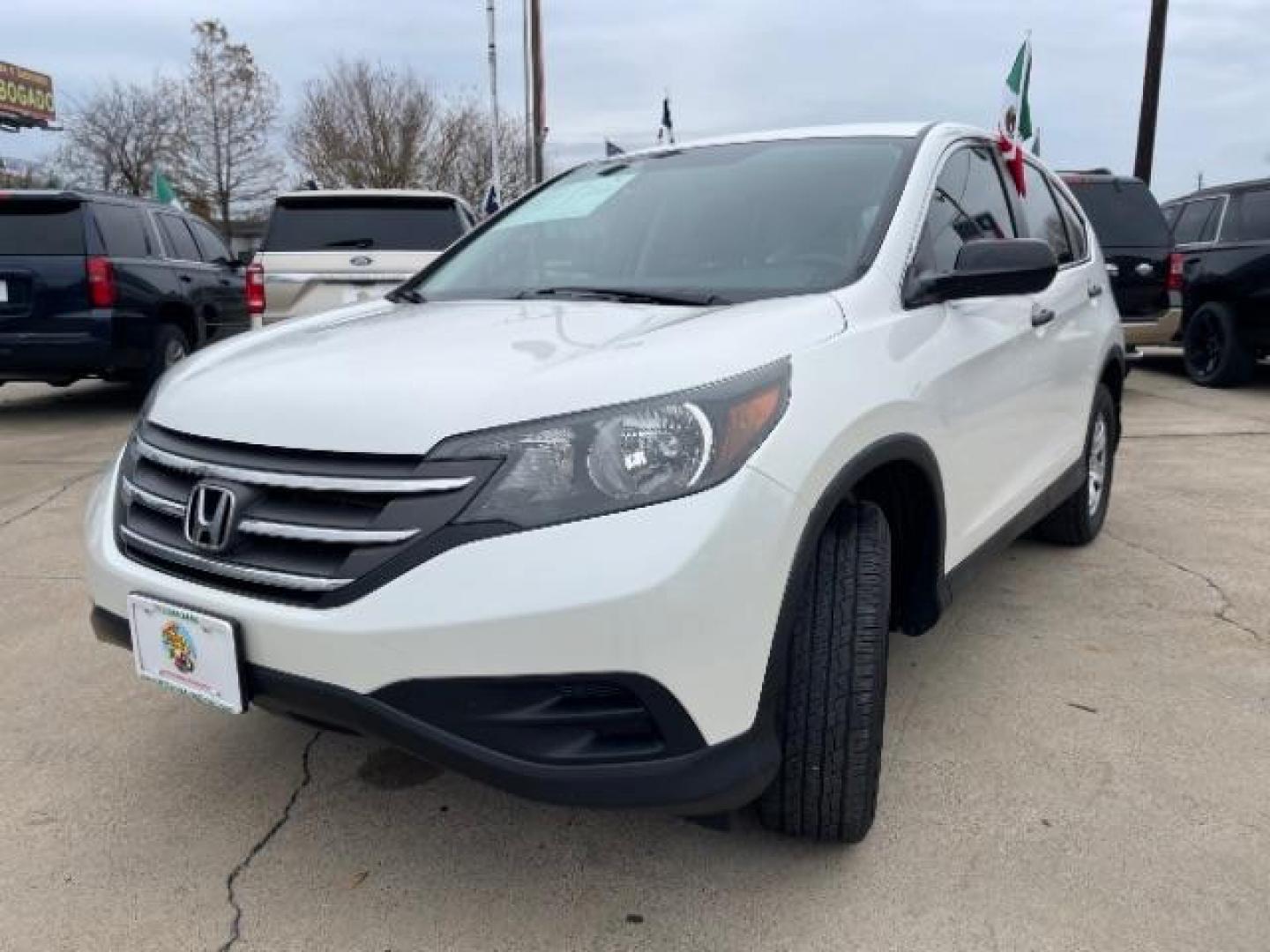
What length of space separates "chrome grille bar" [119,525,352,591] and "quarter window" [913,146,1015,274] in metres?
1.61

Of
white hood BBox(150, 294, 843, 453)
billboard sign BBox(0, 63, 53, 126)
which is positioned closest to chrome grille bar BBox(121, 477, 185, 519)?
white hood BBox(150, 294, 843, 453)

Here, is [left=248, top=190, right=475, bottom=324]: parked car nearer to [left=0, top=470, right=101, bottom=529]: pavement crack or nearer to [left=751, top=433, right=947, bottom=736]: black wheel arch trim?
[left=0, top=470, right=101, bottom=529]: pavement crack

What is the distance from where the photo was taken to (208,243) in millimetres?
9531

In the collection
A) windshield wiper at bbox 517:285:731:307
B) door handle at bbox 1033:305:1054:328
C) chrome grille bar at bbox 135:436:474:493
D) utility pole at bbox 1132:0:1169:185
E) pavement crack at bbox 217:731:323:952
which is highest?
utility pole at bbox 1132:0:1169:185

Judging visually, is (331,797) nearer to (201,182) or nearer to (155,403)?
(155,403)

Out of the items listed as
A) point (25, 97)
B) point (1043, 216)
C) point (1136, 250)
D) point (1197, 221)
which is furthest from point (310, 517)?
point (25, 97)

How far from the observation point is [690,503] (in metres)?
1.72

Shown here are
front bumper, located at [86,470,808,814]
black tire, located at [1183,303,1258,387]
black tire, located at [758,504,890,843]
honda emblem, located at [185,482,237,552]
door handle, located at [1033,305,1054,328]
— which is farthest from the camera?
black tire, located at [1183,303,1258,387]

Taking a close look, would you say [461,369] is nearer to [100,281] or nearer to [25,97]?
[100,281]

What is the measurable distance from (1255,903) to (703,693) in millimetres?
1240

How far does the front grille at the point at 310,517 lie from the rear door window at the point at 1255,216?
8910 mm

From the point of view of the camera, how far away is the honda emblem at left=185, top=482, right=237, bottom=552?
1.90 meters

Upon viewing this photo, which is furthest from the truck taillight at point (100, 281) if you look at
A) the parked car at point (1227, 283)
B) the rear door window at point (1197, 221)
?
the rear door window at point (1197, 221)

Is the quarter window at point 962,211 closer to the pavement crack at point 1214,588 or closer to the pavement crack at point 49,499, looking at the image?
the pavement crack at point 1214,588
